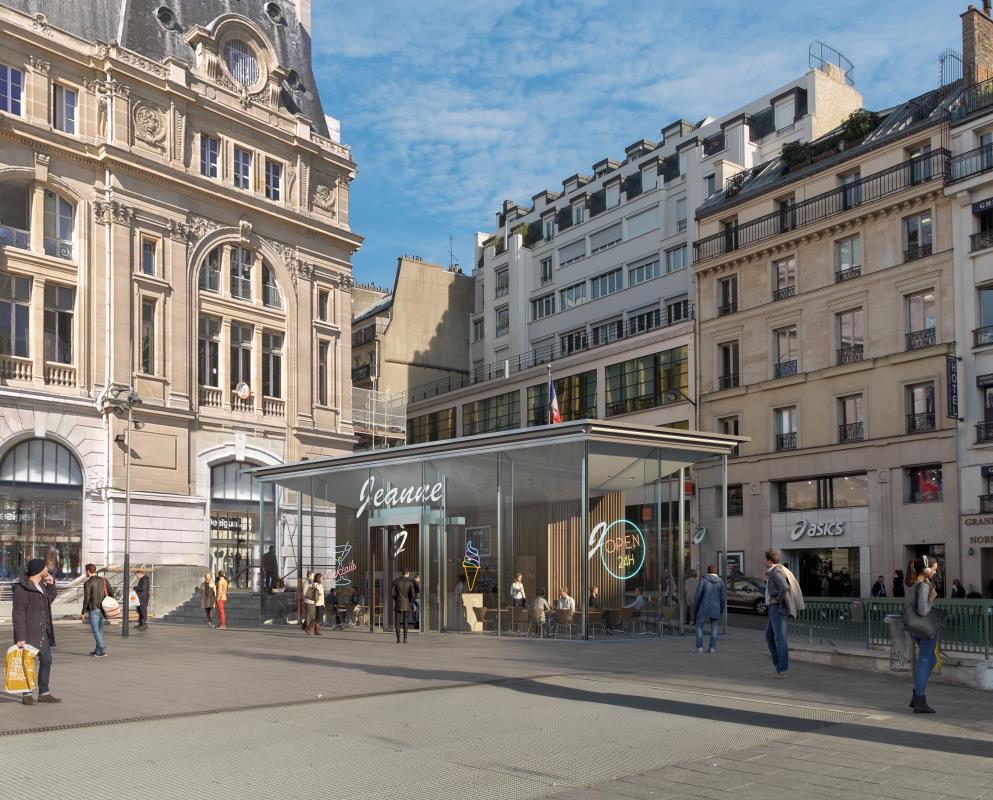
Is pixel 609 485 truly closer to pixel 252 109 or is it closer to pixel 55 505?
pixel 55 505

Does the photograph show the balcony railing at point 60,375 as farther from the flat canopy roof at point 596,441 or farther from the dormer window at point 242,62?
the flat canopy roof at point 596,441

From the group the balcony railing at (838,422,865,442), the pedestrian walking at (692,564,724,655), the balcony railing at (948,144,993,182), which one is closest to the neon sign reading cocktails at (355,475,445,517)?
the pedestrian walking at (692,564,724,655)

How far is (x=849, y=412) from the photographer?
4594 cm

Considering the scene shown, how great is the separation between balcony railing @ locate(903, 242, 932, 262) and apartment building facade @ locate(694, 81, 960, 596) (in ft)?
0.13

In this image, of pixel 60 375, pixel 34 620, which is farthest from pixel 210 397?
pixel 34 620

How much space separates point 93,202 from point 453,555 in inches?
825

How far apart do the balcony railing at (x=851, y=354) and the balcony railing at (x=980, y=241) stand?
225 inches

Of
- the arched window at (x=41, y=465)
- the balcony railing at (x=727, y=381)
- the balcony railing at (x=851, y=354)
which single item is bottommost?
the arched window at (x=41, y=465)

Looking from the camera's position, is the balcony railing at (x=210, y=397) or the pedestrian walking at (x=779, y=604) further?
the balcony railing at (x=210, y=397)

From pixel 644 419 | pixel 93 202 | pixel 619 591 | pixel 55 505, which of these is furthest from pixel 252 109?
pixel 619 591

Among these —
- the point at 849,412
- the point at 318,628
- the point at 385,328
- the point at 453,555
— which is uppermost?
the point at 385,328

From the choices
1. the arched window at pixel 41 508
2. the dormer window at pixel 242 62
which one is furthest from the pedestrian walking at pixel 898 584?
the dormer window at pixel 242 62

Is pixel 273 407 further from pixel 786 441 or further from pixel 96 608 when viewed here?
pixel 96 608

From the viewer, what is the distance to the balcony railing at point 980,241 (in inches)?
1620
